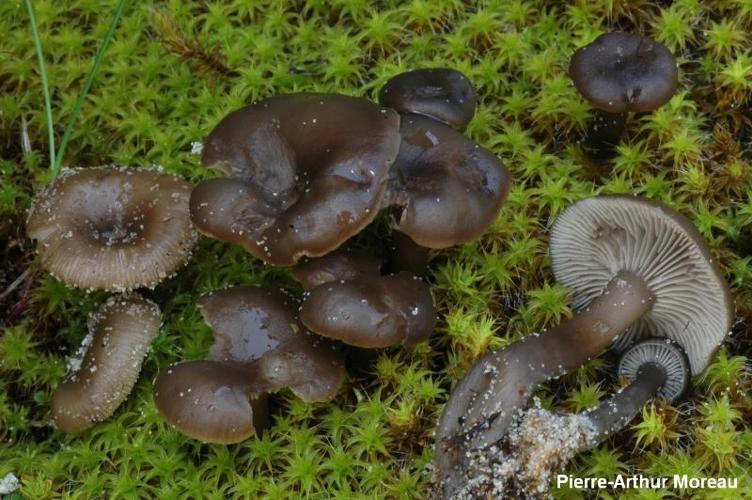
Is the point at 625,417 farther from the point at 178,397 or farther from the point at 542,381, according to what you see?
the point at 178,397

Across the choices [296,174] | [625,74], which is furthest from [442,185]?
[625,74]

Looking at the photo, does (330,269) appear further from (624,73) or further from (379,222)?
(624,73)

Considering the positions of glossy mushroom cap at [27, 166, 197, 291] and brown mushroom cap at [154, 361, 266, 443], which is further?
glossy mushroom cap at [27, 166, 197, 291]

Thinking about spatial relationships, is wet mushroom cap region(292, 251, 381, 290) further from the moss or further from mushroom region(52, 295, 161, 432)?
mushroom region(52, 295, 161, 432)

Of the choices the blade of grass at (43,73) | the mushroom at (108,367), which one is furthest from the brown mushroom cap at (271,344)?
the blade of grass at (43,73)

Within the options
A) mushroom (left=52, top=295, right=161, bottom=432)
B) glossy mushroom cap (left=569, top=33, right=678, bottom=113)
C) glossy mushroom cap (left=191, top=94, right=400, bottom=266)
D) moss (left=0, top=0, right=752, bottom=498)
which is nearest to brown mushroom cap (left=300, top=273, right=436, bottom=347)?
glossy mushroom cap (left=191, top=94, right=400, bottom=266)

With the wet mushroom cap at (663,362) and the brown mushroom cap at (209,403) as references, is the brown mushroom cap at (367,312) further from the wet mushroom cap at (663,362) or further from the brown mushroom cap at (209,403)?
the wet mushroom cap at (663,362)

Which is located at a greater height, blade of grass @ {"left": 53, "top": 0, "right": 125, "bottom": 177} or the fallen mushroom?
blade of grass @ {"left": 53, "top": 0, "right": 125, "bottom": 177}
